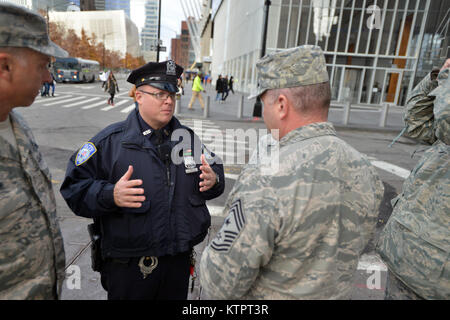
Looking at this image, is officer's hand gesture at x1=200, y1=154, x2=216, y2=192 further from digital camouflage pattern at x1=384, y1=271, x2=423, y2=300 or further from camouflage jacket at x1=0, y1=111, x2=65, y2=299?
digital camouflage pattern at x1=384, y1=271, x2=423, y2=300

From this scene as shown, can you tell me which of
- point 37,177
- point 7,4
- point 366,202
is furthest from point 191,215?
point 7,4

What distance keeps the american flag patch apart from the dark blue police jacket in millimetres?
791

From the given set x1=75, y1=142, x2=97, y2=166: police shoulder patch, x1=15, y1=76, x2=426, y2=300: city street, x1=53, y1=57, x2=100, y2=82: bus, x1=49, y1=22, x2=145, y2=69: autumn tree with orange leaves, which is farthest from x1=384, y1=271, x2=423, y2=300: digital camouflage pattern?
x1=53, y1=57, x2=100, y2=82: bus

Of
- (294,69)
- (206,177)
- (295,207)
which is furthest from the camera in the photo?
(206,177)

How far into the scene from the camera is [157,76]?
221cm

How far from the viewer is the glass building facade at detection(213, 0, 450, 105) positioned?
2327 centimetres

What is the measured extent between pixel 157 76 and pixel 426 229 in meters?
1.96

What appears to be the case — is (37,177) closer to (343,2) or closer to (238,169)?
(238,169)

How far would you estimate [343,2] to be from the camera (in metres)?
23.6

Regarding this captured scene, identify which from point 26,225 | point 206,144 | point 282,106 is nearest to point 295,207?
point 282,106

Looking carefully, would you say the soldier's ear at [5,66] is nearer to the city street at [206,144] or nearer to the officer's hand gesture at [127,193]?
the officer's hand gesture at [127,193]

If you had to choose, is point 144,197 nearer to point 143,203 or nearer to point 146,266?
point 143,203

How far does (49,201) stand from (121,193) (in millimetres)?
379
